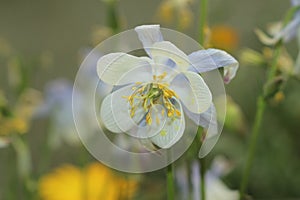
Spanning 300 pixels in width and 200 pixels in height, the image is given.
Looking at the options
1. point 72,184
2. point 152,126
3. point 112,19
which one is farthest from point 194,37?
point 152,126

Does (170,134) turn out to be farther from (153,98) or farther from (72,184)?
(72,184)

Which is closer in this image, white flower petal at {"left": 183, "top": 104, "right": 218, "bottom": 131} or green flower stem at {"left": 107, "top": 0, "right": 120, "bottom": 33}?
white flower petal at {"left": 183, "top": 104, "right": 218, "bottom": 131}

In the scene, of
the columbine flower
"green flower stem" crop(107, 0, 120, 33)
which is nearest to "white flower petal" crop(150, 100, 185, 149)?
the columbine flower

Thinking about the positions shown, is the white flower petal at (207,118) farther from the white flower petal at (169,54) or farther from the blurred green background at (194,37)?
the blurred green background at (194,37)

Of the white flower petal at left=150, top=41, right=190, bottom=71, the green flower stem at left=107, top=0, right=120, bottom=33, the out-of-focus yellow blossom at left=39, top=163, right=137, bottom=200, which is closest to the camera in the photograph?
the white flower petal at left=150, top=41, right=190, bottom=71

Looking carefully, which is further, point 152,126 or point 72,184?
point 72,184

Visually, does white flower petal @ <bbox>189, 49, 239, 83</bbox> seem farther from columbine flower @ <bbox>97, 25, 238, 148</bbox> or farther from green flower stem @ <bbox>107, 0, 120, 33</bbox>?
green flower stem @ <bbox>107, 0, 120, 33</bbox>

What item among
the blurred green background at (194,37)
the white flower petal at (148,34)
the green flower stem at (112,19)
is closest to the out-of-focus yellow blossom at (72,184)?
the blurred green background at (194,37)

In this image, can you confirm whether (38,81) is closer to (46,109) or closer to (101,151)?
(46,109)
